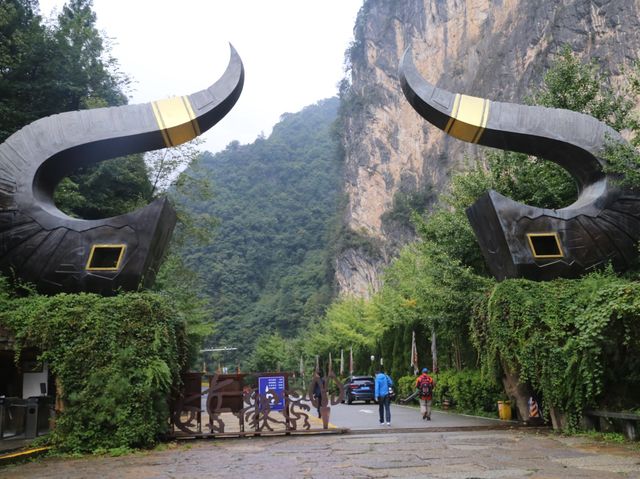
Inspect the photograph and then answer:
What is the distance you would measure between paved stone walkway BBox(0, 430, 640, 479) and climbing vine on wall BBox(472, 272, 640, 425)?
920 mm

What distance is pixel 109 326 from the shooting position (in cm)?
1049

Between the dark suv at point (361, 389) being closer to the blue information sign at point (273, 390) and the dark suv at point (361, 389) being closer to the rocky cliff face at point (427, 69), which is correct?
the blue information sign at point (273, 390)

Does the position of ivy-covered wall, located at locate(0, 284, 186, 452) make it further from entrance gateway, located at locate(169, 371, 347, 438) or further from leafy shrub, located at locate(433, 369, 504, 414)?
leafy shrub, located at locate(433, 369, 504, 414)

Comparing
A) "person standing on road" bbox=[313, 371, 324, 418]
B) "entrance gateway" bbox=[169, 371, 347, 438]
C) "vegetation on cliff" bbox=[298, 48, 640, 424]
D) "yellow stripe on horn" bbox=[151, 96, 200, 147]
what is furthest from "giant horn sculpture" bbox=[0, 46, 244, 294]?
"vegetation on cliff" bbox=[298, 48, 640, 424]

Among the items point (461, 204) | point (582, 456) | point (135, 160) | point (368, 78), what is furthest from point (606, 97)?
point (368, 78)

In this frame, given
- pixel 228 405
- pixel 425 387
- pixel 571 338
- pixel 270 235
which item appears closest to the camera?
pixel 571 338

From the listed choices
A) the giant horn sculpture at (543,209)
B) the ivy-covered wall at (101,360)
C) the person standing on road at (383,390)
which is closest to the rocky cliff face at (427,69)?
the giant horn sculpture at (543,209)

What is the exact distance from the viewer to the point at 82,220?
11.4 m

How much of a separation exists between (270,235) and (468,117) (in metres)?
72.1

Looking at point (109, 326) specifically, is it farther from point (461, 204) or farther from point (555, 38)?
point (555, 38)

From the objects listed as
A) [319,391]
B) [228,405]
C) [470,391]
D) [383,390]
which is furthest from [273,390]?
[470,391]

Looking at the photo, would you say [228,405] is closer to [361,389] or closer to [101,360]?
[101,360]

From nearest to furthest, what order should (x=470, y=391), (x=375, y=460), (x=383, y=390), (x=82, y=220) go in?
(x=375, y=460) < (x=82, y=220) < (x=383, y=390) < (x=470, y=391)

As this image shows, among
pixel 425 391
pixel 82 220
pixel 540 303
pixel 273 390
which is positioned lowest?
pixel 425 391
